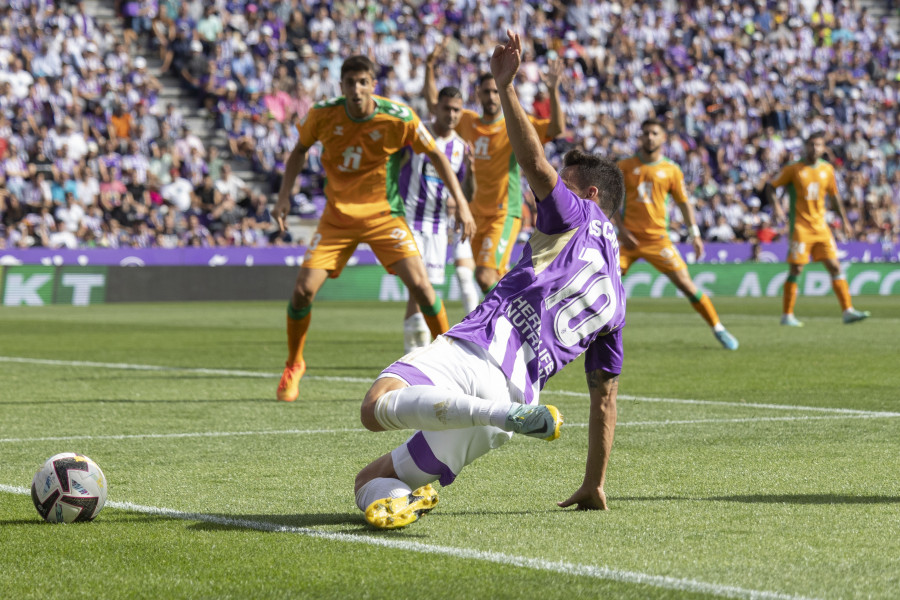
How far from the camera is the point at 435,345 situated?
4801 millimetres

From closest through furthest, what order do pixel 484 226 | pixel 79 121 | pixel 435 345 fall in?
pixel 435 345 < pixel 484 226 < pixel 79 121

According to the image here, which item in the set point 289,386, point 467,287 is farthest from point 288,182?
point 467,287

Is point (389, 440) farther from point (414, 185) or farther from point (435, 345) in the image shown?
point (414, 185)

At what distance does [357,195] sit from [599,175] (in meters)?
4.70

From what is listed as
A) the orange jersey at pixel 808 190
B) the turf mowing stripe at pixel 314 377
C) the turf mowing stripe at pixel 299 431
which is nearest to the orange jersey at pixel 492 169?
the turf mowing stripe at pixel 314 377

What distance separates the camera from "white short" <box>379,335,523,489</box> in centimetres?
465

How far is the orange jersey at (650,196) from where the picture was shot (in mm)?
14406

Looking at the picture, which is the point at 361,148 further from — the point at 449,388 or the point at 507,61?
the point at 449,388

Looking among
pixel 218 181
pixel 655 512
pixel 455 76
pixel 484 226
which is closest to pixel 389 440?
pixel 655 512

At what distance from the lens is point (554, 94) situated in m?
8.50

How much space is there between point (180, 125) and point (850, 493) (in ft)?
78.0

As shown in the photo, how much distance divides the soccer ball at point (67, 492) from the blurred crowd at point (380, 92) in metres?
20.4

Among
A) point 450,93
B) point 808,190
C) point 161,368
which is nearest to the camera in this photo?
point 161,368

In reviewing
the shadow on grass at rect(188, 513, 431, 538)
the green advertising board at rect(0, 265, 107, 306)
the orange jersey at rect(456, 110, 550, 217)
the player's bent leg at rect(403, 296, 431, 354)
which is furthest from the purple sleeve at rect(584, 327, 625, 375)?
the green advertising board at rect(0, 265, 107, 306)
